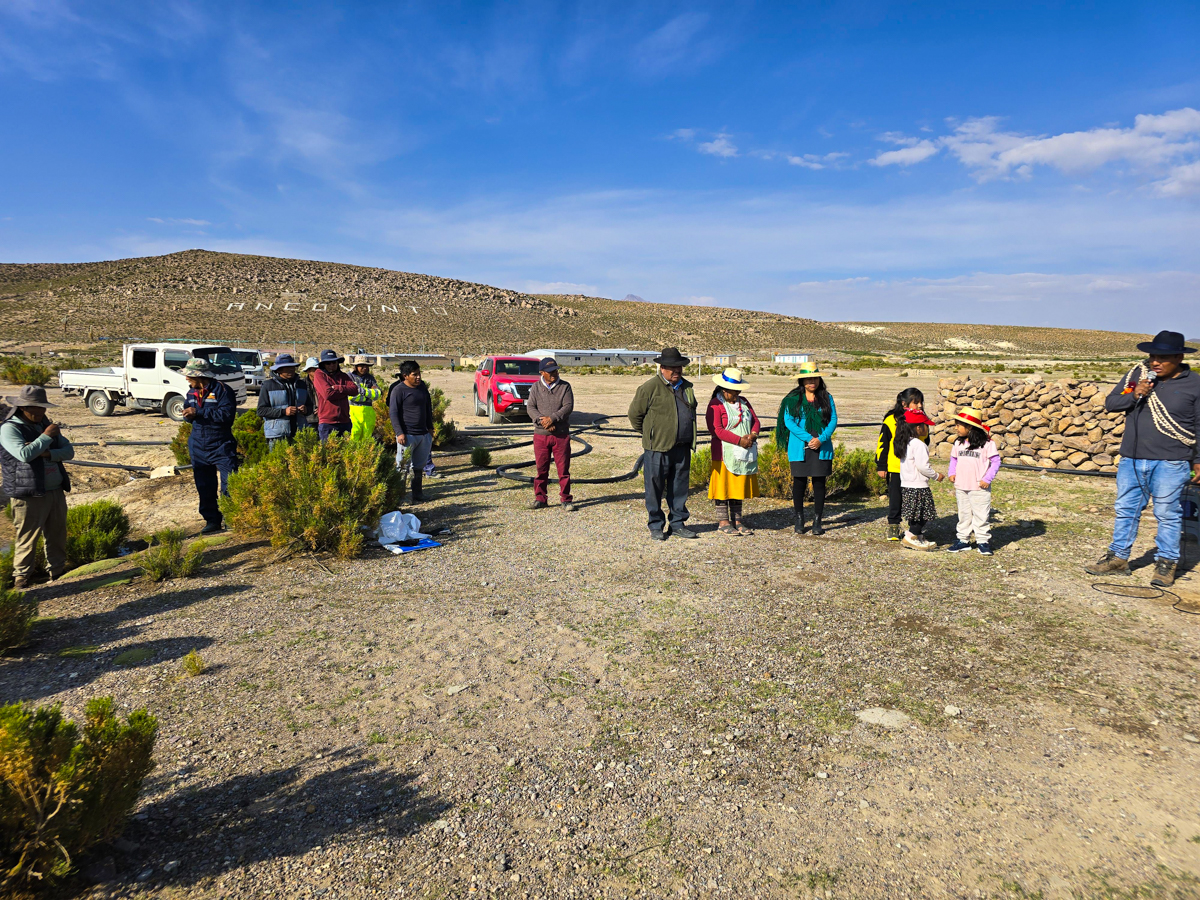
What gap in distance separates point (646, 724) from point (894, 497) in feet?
15.7

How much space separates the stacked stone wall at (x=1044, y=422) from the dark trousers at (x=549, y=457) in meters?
7.37

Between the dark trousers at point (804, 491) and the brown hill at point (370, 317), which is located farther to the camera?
the brown hill at point (370, 317)

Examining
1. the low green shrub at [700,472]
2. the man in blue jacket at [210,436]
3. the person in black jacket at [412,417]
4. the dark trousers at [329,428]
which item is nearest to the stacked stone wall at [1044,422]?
the low green shrub at [700,472]

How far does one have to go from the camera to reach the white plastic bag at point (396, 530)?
→ 7.20 meters

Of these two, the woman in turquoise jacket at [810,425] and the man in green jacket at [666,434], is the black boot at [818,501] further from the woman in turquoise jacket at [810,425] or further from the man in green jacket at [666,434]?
the man in green jacket at [666,434]

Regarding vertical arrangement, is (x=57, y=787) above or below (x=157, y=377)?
below

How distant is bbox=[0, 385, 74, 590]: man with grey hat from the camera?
5.63 metres

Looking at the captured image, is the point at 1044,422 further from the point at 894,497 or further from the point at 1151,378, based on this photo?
the point at 1151,378

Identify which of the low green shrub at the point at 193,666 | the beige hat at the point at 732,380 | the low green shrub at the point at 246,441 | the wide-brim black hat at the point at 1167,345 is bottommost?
the low green shrub at the point at 193,666

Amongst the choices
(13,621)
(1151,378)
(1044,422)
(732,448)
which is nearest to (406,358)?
(732,448)

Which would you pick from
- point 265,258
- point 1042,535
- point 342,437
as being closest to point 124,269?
point 265,258

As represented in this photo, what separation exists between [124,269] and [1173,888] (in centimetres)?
11151

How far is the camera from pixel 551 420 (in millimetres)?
8289

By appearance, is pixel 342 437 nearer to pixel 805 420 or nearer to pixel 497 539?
pixel 497 539
